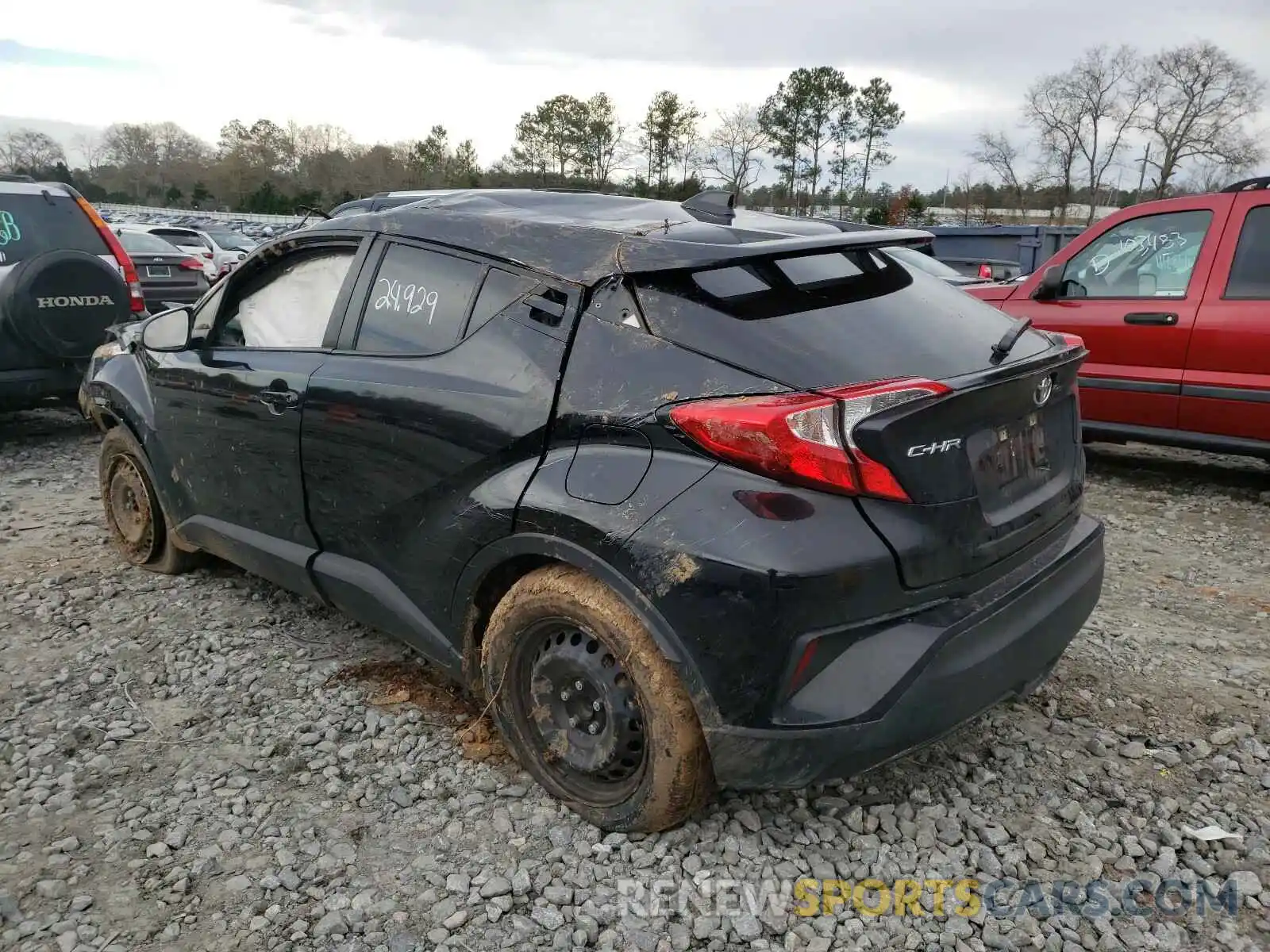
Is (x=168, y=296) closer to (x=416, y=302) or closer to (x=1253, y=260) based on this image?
(x=416, y=302)

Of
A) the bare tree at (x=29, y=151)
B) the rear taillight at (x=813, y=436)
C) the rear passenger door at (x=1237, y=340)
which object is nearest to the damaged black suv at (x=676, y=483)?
the rear taillight at (x=813, y=436)

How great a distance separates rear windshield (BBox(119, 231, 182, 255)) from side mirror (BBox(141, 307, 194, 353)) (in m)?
7.95

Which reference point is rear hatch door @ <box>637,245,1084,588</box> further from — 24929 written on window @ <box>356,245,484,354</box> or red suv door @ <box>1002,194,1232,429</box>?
red suv door @ <box>1002,194,1232,429</box>

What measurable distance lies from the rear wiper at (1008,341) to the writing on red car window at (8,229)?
6820 mm

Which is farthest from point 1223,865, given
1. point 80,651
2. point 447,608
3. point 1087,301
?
point 1087,301

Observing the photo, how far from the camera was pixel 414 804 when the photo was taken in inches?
107

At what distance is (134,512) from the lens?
4.50 m

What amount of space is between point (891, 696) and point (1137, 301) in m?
4.92

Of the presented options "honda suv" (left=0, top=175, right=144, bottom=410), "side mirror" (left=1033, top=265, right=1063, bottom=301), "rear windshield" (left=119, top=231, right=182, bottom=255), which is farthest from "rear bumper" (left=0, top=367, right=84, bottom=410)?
"side mirror" (left=1033, top=265, right=1063, bottom=301)

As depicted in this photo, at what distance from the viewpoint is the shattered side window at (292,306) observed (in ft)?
10.9

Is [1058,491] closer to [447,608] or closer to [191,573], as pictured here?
[447,608]

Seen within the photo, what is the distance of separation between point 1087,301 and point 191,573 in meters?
5.70

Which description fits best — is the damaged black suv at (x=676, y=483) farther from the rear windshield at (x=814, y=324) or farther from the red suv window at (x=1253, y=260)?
the red suv window at (x=1253, y=260)

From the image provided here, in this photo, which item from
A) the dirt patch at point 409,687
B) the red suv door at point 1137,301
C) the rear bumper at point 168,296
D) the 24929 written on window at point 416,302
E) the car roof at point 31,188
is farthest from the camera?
the rear bumper at point 168,296
